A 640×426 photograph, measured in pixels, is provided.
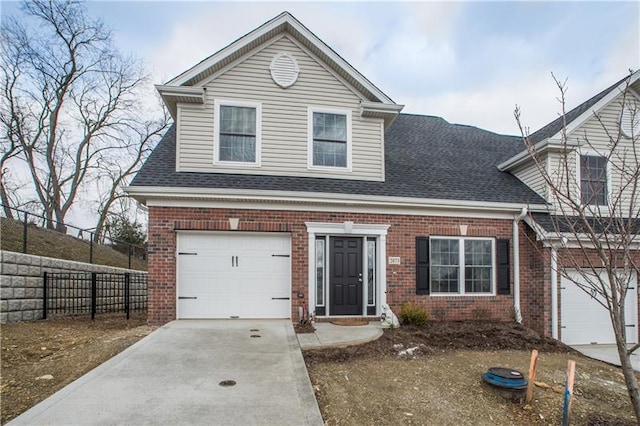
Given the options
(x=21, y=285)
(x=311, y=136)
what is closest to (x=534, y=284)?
(x=311, y=136)

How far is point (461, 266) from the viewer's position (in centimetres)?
963

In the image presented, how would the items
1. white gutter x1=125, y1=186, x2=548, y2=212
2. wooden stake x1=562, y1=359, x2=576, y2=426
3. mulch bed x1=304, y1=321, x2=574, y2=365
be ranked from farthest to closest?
1. white gutter x1=125, y1=186, x2=548, y2=212
2. mulch bed x1=304, y1=321, x2=574, y2=365
3. wooden stake x1=562, y1=359, x2=576, y2=426

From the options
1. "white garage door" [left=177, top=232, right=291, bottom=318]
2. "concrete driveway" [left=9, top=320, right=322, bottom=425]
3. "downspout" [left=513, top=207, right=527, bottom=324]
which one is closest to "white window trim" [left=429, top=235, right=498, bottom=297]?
"downspout" [left=513, top=207, right=527, bottom=324]

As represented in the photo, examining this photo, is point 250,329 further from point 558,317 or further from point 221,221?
point 558,317

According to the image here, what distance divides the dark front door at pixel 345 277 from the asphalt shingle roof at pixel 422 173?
51.7 inches

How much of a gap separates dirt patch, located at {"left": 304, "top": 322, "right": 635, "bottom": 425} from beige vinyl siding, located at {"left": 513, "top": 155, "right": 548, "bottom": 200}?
4.17 meters

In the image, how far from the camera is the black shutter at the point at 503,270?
9.70m

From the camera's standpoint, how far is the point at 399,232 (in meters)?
9.36

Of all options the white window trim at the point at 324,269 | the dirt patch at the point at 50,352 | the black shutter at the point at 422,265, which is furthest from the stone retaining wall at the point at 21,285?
the black shutter at the point at 422,265

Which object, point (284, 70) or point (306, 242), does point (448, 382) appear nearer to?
→ point (306, 242)

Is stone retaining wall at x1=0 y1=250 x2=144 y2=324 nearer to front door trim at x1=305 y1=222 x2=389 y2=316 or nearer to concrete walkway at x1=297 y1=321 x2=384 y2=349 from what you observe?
concrete walkway at x1=297 y1=321 x2=384 y2=349

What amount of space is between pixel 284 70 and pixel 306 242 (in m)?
4.42

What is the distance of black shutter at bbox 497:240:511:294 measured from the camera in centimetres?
970

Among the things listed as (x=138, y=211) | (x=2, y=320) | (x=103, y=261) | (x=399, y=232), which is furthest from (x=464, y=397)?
(x=138, y=211)
